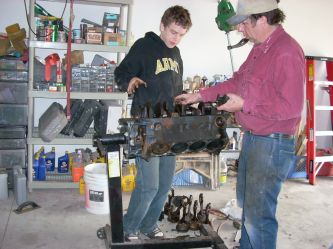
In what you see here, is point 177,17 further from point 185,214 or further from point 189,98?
point 185,214

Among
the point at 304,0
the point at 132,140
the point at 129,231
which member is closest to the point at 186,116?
the point at 132,140

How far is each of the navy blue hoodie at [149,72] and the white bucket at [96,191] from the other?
0.93 m

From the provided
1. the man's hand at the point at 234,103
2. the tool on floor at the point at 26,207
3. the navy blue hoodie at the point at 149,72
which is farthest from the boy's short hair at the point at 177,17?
the tool on floor at the point at 26,207

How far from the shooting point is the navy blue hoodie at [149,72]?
2270mm

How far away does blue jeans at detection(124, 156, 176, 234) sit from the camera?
2.25m

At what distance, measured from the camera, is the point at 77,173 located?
3711mm

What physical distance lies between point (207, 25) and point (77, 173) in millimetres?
2274

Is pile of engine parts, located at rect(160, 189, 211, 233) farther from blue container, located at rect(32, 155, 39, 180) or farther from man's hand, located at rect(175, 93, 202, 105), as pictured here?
blue container, located at rect(32, 155, 39, 180)

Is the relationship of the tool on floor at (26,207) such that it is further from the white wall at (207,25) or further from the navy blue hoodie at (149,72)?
the white wall at (207,25)

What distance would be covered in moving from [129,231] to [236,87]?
112 cm

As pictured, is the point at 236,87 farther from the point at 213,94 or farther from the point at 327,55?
the point at 327,55

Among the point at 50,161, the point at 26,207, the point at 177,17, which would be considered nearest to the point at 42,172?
the point at 50,161

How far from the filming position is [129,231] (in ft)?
7.82

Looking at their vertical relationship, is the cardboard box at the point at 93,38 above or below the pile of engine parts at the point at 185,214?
above
